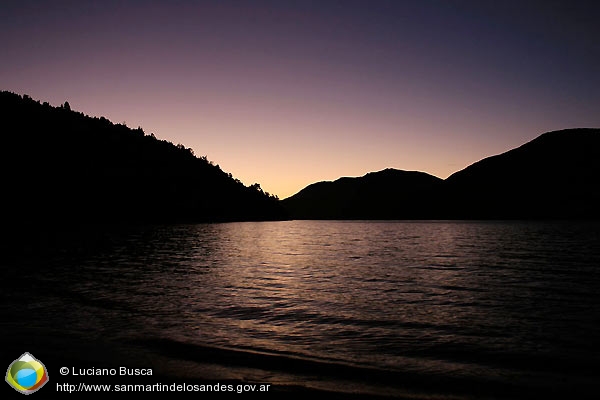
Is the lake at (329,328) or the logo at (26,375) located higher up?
the logo at (26,375)

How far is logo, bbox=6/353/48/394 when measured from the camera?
9.06m

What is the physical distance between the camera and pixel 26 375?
932 centimetres

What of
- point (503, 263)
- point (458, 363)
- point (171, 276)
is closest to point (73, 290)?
point (171, 276)

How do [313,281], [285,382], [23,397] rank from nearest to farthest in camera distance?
[23,397], [285,382], [313,281]

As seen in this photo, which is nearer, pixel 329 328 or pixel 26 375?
pixel 26 375

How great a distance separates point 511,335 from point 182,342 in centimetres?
1167

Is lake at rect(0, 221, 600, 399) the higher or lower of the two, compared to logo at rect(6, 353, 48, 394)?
lower

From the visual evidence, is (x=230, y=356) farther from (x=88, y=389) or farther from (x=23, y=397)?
(x=23, y=397)

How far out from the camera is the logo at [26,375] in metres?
9.06

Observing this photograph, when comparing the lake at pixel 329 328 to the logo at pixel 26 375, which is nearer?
the logo at pixel 26 375

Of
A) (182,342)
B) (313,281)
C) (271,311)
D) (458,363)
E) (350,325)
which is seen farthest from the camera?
(313,281)

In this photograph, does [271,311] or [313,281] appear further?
[313,281]

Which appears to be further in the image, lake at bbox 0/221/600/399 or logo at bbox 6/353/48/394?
lake at bbox 0/221/600/399

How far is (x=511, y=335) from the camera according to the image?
14594 mm
